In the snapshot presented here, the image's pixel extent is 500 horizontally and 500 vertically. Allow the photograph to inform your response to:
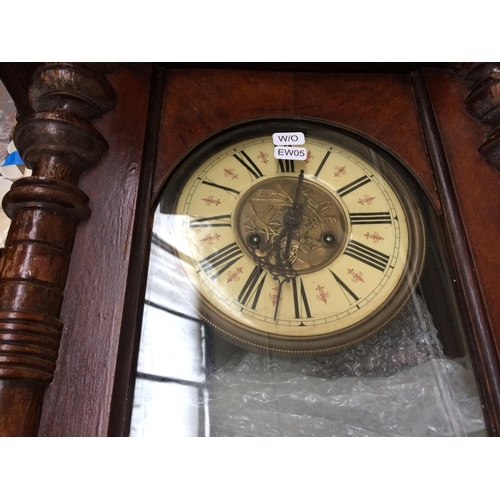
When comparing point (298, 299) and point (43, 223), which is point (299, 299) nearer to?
point (298, 299)

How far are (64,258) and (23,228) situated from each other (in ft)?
0.25

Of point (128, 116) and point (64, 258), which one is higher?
point (128, 116)

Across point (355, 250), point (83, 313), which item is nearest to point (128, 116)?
point (83, 313)

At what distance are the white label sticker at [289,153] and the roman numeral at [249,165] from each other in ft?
0.17

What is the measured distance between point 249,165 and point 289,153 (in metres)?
0.09

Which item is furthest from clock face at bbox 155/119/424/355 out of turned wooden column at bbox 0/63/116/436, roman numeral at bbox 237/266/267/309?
turned wooden column at bbox 0/63/116/436

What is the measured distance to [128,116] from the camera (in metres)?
0.92

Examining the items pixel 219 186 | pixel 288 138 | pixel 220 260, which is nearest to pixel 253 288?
pixel 220 260

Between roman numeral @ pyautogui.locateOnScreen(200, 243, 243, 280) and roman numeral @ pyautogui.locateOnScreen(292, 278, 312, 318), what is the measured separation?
0.12 metres

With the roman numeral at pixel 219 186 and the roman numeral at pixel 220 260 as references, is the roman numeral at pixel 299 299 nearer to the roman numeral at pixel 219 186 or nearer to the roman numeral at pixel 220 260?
the roman numeral at pixel 220 260

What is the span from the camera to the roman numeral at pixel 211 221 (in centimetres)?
91
